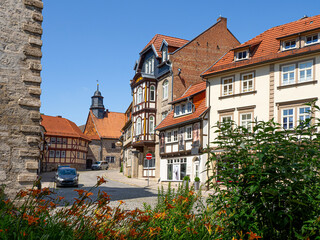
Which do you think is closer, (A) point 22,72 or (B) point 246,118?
(A) point 22,72

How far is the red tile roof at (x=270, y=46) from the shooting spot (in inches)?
985

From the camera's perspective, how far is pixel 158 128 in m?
36.6

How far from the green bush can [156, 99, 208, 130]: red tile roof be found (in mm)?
25104

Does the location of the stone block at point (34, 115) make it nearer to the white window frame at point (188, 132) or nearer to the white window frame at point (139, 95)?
the white window frame at point (188, 132)

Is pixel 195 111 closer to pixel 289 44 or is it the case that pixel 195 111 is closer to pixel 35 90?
pixel 289 44

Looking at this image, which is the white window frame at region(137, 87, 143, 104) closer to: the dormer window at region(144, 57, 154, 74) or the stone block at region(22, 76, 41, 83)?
the dormer window at region(144, 57, 154, 74)

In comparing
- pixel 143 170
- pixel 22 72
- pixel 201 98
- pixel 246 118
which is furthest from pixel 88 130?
pixel 22 72

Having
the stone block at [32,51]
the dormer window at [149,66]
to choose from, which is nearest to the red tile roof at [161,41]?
the dormer window at [149,66]

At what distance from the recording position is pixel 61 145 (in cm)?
6875

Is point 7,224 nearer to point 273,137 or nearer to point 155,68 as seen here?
point 273,137

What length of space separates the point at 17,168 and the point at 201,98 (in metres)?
23.6

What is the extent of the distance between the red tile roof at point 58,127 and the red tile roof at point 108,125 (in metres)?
8.29

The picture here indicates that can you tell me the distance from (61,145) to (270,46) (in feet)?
166

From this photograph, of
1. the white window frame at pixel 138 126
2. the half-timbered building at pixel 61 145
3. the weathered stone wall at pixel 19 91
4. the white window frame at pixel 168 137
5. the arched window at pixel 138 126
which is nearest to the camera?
the weathered stone wall at pixel 19 91
